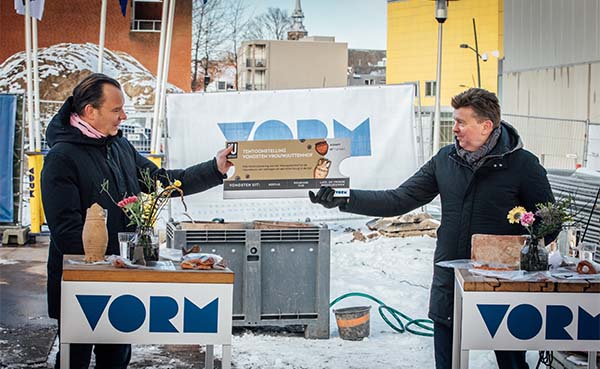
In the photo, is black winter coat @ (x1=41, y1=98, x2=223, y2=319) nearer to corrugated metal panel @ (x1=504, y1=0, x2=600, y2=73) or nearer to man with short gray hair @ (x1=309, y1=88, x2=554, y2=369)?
man with short gray hair @ (x1=309, y1=88, x2=554, y2=369)

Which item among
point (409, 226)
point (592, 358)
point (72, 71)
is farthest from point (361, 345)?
point (72, 71)

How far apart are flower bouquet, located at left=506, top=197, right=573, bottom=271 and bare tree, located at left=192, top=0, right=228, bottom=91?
102 feet

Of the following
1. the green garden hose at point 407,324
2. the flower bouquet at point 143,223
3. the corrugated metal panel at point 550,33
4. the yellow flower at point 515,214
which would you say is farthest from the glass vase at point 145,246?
the corrugated metal panel at point 550,33

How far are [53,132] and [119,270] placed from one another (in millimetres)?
860

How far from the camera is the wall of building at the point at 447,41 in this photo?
3806 centimetres

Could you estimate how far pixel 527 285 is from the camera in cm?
403

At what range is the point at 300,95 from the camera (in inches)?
427

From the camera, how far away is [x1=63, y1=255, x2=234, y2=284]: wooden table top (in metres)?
3.94

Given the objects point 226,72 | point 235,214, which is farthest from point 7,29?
point 235,214

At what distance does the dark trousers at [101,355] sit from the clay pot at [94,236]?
0.42m

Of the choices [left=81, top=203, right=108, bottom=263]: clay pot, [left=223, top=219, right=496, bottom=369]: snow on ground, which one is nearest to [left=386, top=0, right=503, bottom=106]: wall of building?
[left=223, top=219, right=496, bottom=369]: snow on ground

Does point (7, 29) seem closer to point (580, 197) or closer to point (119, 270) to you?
point (580, 197)

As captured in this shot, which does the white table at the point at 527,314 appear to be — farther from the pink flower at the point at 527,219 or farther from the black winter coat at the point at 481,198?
the black winter coat at the point at 481,198

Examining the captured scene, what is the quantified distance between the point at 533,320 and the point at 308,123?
694cm
